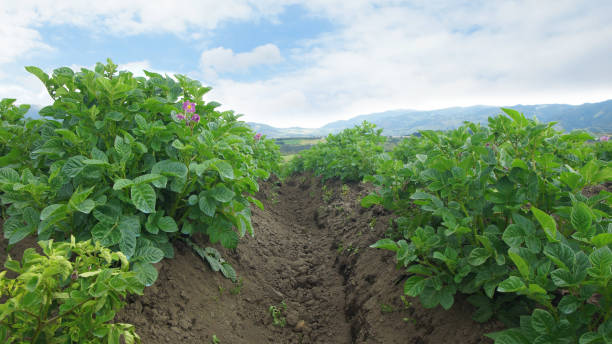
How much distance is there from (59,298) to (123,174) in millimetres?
962

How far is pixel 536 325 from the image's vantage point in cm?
153

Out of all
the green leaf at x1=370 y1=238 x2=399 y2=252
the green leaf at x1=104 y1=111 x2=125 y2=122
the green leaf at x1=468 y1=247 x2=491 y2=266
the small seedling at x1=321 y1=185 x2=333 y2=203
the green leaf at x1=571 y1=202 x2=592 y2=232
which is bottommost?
the small seedling at x1=321 y1=185 x2=333 y2=203

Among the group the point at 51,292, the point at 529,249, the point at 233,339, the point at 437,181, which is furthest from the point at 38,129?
the point at 529,249

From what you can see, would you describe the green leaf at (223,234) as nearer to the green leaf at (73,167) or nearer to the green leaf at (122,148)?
the green leaf at (122,148)

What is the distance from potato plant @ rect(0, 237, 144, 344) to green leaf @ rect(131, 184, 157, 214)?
1.52 ft

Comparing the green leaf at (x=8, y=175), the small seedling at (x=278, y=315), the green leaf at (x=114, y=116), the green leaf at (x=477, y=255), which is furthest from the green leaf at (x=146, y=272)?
the green leaf at (x=477, y=255)

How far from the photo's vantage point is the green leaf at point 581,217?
62.7 inches

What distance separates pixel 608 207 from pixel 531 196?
0.60 metres

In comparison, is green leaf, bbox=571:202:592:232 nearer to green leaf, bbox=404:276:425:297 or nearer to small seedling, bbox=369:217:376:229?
green leaf, bbox=404:276:425:297

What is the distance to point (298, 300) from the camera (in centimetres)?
368

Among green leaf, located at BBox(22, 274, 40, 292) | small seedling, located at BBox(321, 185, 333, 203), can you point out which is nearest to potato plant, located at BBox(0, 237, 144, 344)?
green leaf, located at BBox(22, 274, 40, 292)

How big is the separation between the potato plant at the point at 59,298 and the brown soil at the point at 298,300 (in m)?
0.60

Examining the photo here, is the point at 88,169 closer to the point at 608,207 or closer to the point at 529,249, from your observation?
the point at 529,249

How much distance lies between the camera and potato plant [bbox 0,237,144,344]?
1332 mm
